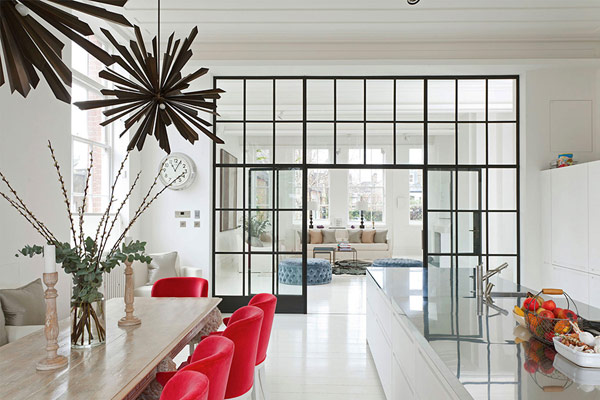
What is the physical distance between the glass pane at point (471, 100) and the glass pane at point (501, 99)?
100mm

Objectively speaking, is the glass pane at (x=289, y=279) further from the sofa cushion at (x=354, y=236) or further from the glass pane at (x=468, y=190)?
the sofa cushion at (x=354, y=236)

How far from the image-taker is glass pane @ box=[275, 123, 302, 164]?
19.3 ft

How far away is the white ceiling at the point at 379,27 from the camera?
→ 4344mm

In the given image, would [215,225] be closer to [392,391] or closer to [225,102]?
[225,102]

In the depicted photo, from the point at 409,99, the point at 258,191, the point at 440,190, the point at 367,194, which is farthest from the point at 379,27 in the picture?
the point at 367,194

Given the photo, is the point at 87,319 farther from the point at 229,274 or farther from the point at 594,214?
the point at 594,214

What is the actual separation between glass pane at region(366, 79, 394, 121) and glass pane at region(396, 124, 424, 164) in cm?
26

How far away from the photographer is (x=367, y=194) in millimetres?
12148

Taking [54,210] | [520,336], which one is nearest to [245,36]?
[54,210]

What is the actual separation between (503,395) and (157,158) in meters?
5.37

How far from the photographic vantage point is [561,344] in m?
1.54

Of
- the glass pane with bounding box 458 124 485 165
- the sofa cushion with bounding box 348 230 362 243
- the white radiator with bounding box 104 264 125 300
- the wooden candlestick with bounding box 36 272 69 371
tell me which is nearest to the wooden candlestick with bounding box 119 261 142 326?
the wooden candlestick with bounding box 36 272 69 371

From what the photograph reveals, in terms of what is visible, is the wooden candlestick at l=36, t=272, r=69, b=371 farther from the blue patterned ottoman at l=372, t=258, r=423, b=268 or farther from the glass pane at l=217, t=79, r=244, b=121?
the blue patterned ottoman at l=372, t=258, r=423, b=268

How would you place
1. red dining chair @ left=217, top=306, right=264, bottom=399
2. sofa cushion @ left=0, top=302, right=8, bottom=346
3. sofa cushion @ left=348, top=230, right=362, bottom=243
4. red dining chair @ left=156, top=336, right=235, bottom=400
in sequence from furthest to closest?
sofa cushion @ left=348, top=230, right=362, bottom=243 < sofa cushion @ left=0, top=302, right=8, bottom=346 < red dining chair @ left=217, top=306, right=264, bottom=399 < red dining chair @ left=156, top=336, right=235, bottom=400
